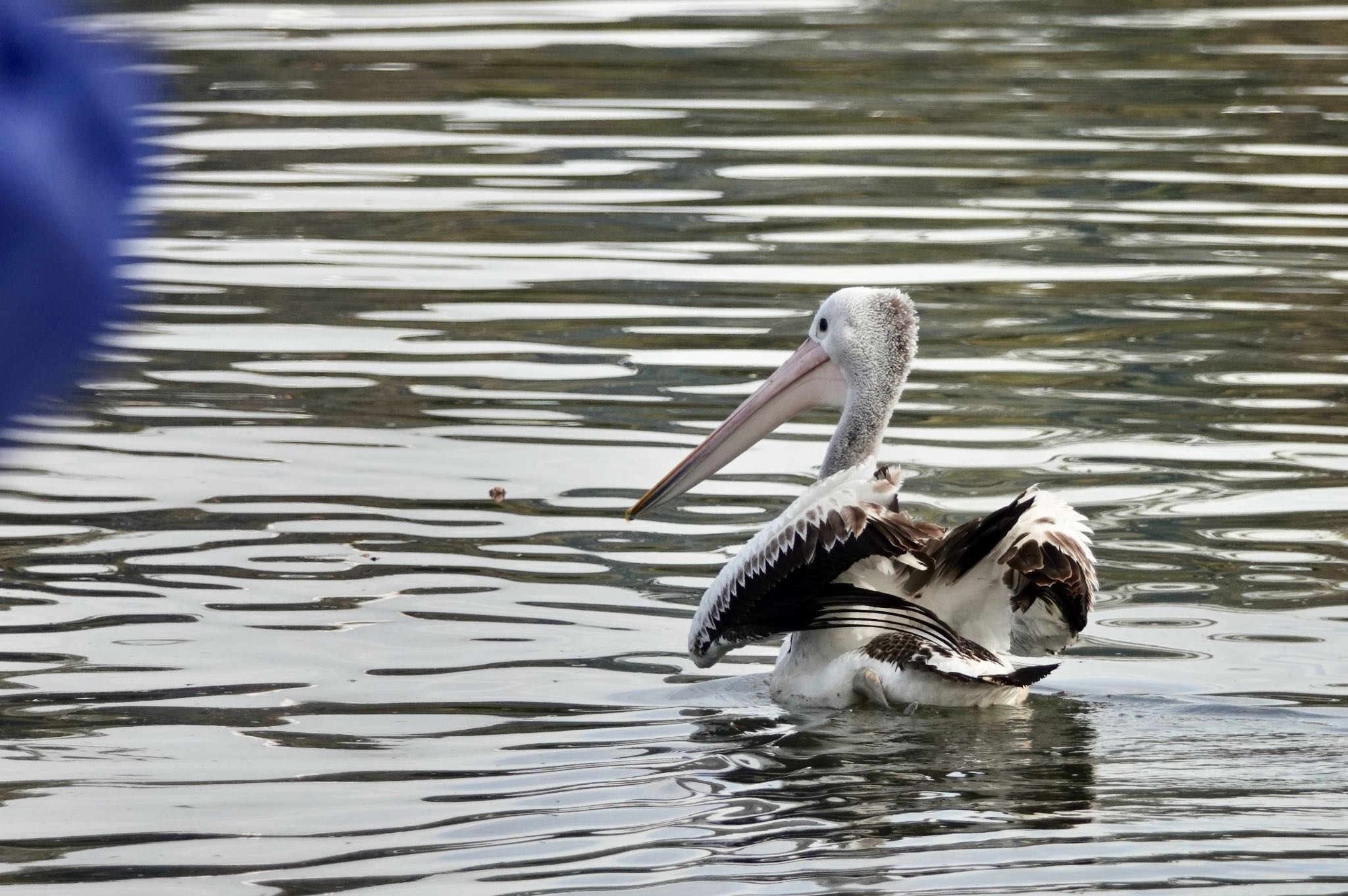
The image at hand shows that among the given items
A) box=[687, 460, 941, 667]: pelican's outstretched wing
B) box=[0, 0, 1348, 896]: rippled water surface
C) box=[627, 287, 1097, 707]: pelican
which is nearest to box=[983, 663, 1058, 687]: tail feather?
box=[627, 287, 1097, 707]: pelican

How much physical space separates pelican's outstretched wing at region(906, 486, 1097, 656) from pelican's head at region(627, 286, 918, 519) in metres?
0.79

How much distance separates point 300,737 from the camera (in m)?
4.75

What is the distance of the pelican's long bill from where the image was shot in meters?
5.82

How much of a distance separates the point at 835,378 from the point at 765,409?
230 millimetres

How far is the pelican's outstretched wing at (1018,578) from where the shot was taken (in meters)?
4.67

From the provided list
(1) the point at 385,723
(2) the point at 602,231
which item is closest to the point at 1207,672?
(1) the point at 385,723

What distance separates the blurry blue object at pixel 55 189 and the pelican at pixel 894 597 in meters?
3.27

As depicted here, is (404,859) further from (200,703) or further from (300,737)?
(200,703)

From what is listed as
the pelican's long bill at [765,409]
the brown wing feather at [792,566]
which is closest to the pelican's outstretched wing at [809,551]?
the brown wing feather at [792,566]

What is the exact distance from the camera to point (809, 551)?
15.5 feet

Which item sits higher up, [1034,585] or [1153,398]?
[1034,585]

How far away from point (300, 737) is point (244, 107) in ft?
30.6

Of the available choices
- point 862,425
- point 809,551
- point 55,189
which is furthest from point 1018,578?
point 55,189

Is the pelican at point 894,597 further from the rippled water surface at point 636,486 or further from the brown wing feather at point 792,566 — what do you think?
the rippled water surface at point 636,486
